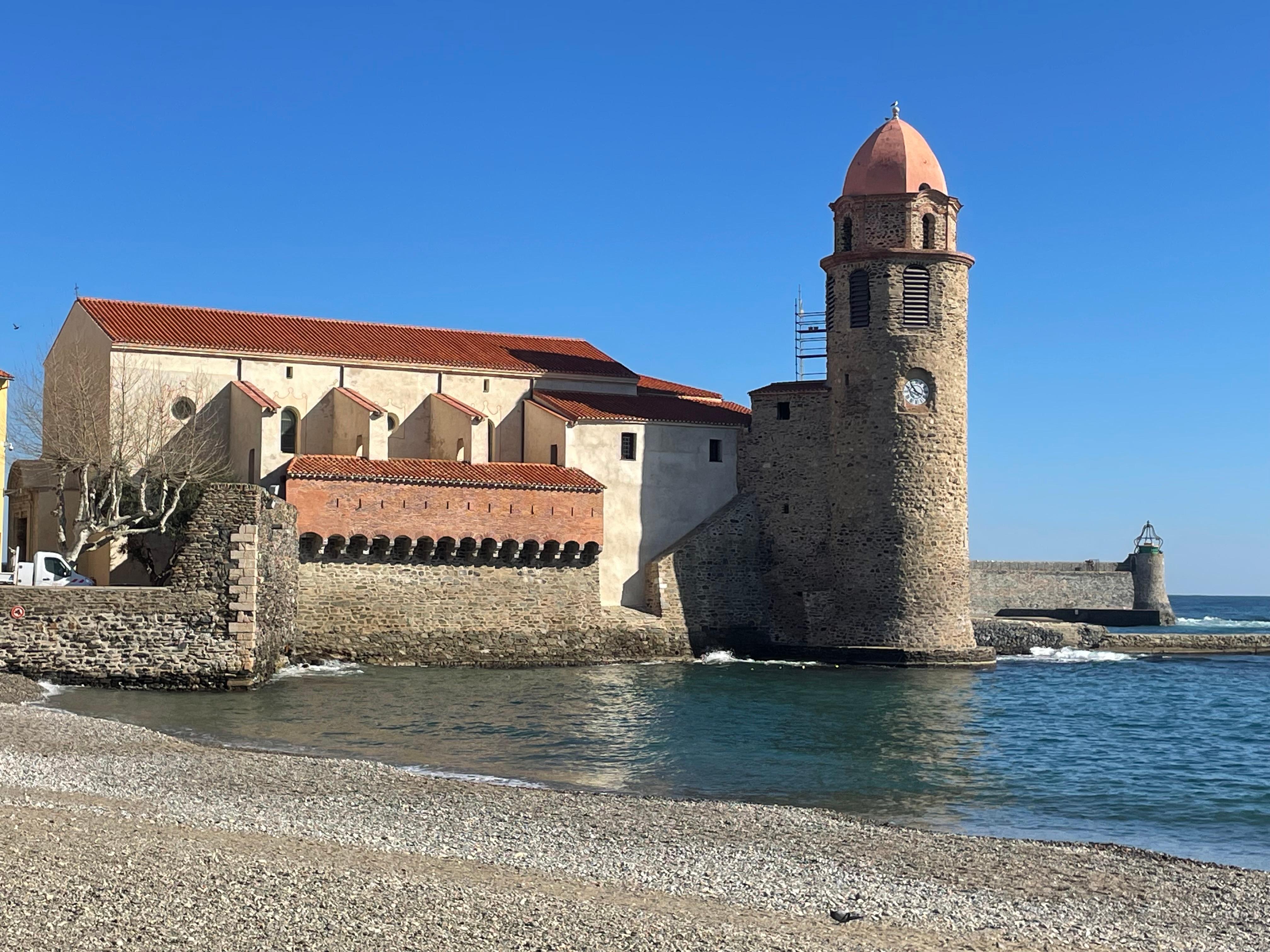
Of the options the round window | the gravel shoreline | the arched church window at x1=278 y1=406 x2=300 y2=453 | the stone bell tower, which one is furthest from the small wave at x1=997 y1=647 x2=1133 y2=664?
the gravel shoreline

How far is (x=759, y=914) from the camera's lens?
1027cm

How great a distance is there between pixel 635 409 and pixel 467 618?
8.68m

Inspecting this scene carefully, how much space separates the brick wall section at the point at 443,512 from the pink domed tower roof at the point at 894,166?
460 inches

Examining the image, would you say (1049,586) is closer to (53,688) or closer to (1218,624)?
(1218,624)

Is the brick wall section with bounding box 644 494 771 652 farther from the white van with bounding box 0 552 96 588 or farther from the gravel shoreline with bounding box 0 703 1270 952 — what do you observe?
the gravel shoreline with bounding box 0 703 1270 952

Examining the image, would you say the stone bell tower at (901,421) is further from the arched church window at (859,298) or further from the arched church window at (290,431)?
the arched church window at (290,431)

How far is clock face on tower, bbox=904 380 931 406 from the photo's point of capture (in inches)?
1460

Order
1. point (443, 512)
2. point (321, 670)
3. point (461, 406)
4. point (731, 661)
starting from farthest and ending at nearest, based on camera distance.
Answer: point (731, 661), point (461, 406), point (443, 512), point (321, 670)

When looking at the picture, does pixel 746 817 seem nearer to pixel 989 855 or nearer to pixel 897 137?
pixel 989 855

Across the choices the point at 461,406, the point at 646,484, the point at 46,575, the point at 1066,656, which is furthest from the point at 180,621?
the point at 1066,656

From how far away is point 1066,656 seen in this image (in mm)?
44688

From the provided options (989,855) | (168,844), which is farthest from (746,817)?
(168,844)

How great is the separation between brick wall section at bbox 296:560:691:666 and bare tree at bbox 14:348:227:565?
160 inches

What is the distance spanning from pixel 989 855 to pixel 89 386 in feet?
87.7
